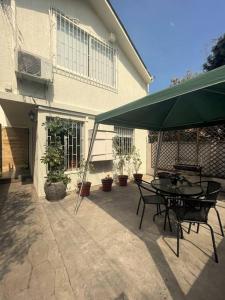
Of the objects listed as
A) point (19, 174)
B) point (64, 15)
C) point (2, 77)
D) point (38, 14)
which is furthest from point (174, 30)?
point (19, 174)

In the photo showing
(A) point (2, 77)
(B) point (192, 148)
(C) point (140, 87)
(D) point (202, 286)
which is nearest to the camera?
(D) point (202, 286)

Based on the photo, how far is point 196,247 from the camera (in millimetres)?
2543

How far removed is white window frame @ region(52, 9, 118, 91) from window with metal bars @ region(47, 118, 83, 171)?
5.49 ft

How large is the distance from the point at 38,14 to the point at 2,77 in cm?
216

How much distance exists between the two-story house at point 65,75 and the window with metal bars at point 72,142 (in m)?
0.03

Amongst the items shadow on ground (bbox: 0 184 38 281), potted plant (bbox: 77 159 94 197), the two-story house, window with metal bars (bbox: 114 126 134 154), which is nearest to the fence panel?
window with metal bars (bbox: 114 126 134 154)

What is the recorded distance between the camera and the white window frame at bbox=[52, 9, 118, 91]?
5184 mm

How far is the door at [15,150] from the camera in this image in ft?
25.1

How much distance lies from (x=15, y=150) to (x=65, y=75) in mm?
4683

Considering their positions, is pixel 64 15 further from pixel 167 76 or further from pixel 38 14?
pixel 167 76

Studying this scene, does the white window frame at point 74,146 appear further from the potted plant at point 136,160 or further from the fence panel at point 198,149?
the fence panel at point 198,149

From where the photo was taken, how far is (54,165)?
15.5ft

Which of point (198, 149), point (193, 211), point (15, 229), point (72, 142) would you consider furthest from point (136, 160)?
point (15, 229)

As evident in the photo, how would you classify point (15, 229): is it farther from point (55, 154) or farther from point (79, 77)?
point (79, 77)
